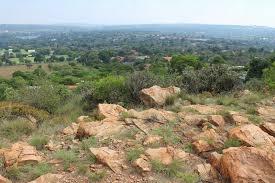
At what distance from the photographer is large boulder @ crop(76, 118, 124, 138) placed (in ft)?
24.6

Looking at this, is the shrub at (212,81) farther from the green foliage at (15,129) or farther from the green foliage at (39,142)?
the green foliage at (39,142)

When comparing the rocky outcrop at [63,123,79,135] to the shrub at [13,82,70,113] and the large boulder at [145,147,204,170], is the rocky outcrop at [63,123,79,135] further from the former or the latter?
the shrub at [13,82,70,113]

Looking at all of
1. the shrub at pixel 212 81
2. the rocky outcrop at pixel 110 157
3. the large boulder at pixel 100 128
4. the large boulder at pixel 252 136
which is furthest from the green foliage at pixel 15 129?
the shrub at pixel 212 81

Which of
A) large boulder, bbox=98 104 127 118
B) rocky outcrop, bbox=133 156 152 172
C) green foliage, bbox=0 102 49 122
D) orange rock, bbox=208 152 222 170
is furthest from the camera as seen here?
green foliage, bbox=0 102 49 122

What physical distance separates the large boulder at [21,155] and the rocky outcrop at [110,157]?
0.89 meters

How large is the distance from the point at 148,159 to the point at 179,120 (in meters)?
2.01

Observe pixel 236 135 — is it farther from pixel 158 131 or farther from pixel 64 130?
pixel 64 130

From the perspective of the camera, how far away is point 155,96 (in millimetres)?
10391

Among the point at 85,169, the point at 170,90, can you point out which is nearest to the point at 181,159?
the point at 85,169

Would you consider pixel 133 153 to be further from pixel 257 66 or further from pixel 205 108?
pixel 257 66

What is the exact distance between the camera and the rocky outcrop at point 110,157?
244 inches

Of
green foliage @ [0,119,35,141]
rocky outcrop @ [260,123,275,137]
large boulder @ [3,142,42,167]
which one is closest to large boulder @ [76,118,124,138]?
large boulder @ [3,142,42,167]

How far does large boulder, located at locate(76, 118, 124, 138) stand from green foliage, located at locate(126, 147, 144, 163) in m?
0.87

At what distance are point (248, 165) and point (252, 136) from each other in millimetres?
956
